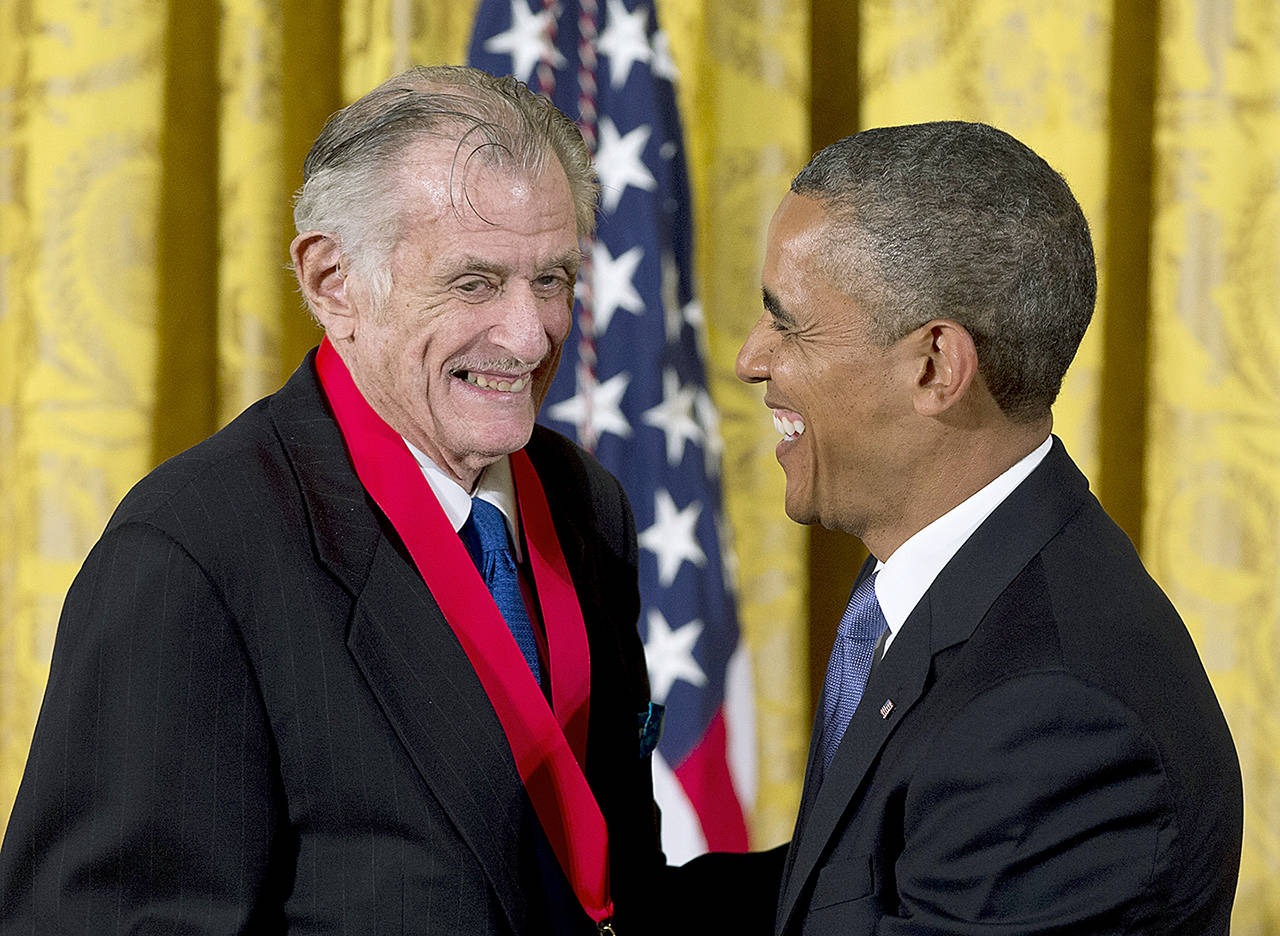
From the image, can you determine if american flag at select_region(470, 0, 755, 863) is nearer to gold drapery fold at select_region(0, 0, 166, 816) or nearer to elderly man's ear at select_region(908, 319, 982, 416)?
gold drapery fold at select_region(0, 0, 166, 816)

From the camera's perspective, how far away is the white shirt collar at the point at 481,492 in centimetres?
137

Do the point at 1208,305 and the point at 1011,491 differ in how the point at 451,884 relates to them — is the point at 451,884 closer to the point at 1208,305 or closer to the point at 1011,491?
the point at 1011,491

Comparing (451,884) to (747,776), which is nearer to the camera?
(451,884)

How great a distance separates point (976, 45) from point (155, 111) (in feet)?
4.94

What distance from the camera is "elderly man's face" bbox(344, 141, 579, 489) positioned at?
4.13ft

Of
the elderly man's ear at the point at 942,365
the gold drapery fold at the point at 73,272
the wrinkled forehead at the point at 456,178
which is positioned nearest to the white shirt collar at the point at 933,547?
the elderly man's ear at the point at 942,365

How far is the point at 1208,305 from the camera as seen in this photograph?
2355mm

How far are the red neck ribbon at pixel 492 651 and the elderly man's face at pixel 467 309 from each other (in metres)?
0.05

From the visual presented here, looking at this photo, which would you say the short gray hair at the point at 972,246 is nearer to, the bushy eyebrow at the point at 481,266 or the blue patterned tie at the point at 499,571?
the bushy eyebrow at the point at 481,266

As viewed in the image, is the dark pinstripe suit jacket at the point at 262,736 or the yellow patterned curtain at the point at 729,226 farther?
the yellow patterned curtain at the point at 729,226

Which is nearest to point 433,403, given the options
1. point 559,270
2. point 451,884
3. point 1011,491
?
point 559,270

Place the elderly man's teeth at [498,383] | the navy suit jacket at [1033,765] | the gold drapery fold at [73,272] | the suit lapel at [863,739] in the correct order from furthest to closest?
the gold drapery fold at [73,272]
the elderly man's teeth at [498,383]
the suit lapel at [863,739]
the navy suit jacket at [1033,765]

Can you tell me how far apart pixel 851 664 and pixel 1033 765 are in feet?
1.16

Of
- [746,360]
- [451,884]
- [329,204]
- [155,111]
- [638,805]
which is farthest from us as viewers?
[155,111]
